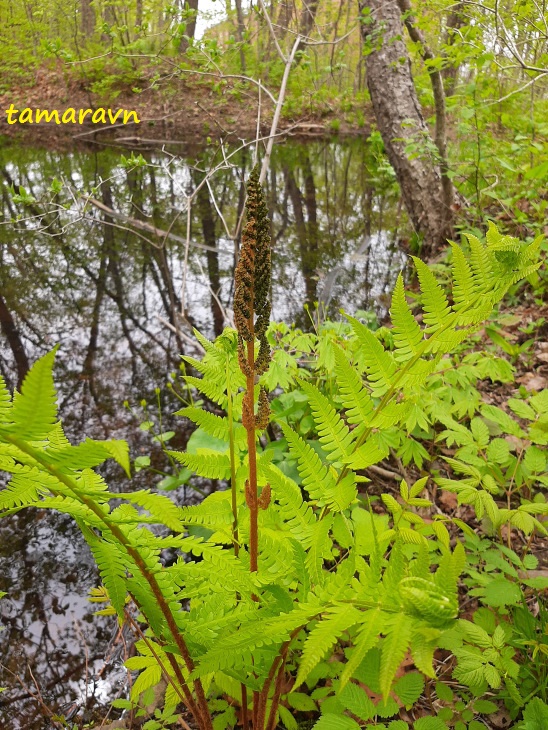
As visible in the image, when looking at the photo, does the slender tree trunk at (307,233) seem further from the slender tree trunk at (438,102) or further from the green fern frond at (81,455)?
the green fern frond at (81,455)

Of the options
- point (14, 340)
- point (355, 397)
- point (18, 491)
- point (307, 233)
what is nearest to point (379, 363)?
point (355, 397)

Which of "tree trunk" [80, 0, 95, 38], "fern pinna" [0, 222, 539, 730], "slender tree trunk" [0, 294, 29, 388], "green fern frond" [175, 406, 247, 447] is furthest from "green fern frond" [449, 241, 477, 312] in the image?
"tree trunk" [80, 0, 95, 38]

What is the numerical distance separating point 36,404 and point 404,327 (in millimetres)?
653

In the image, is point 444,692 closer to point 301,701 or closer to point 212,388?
point 301,701

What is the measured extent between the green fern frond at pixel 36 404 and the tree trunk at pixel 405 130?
4.72m

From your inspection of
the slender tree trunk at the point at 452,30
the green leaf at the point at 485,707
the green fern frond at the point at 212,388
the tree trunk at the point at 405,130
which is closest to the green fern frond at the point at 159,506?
the green fern frond at the point at 212,388

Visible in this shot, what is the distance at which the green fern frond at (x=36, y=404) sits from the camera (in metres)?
0.60

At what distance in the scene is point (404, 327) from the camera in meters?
0.97

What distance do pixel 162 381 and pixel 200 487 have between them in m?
1.15

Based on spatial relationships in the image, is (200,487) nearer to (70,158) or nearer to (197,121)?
(70,158)

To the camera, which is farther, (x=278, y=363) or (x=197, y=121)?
(x=197, y=121)

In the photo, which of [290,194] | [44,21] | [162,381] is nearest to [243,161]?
[290,194]

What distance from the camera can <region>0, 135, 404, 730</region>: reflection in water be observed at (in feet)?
7.14

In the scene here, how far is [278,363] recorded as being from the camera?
221 centimetres
